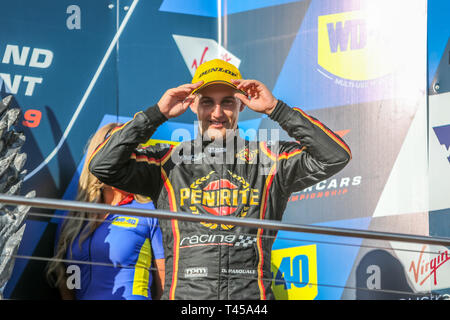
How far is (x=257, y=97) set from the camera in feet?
7.25

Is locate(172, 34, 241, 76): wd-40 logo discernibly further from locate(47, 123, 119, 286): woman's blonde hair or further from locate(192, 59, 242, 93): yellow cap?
locate(192, 59, 242, 93): yellow cap

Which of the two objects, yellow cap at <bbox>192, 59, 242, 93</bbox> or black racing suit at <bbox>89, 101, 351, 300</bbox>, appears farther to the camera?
yellow cap at <bbox>192, 59, 242, 93</bbox>

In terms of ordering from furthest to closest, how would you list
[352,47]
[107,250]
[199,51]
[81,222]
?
[199,51] → [352,47] → [107,250] → [81,222]

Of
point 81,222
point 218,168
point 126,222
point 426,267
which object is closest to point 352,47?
point 218,168

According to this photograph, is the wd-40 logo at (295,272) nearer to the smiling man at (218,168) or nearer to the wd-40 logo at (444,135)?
the smiling man at (218,168)

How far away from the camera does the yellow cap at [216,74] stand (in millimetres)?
2234

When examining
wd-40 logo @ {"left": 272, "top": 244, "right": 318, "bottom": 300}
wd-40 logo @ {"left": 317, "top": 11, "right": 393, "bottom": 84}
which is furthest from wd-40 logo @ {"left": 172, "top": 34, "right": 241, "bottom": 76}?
wd-40 logo @ {"left": 272, "top": 244, "right": 318, "bottom": 300}

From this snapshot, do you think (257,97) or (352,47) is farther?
(352,47)

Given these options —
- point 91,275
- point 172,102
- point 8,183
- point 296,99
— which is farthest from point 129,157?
point 296,99

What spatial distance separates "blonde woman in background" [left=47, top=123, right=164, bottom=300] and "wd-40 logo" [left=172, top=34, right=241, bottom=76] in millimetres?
485

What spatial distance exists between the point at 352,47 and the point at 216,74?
738 millimetres

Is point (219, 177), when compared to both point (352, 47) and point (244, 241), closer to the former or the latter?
point (244, 241)

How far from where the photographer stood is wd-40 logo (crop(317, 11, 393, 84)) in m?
2.69
